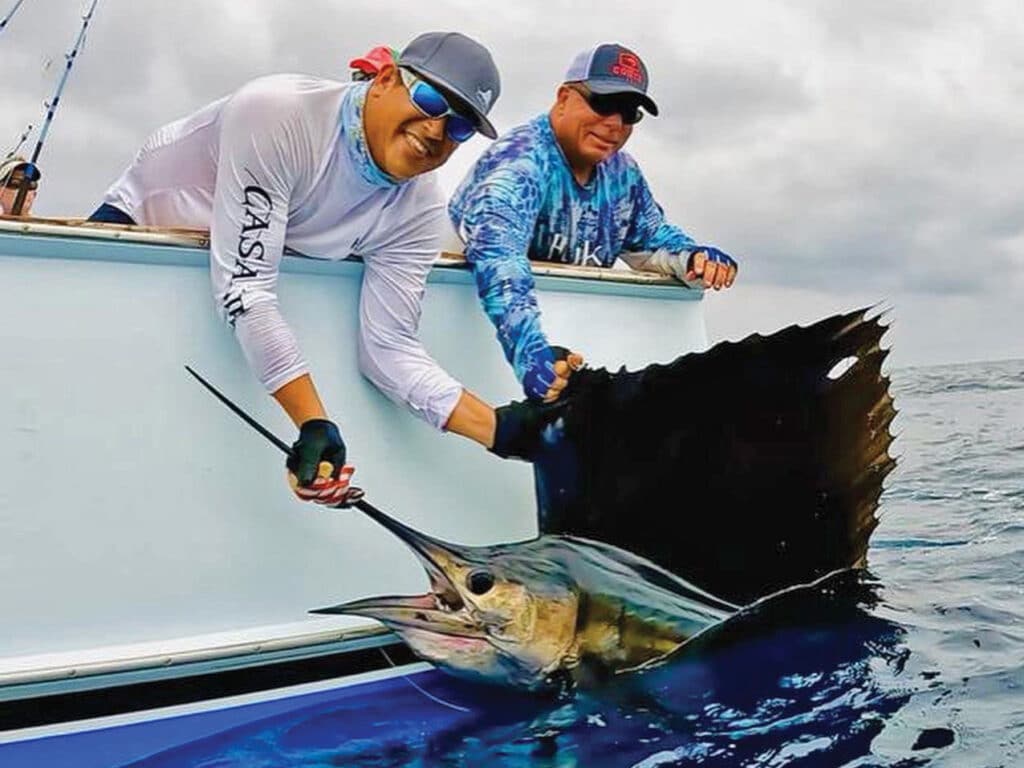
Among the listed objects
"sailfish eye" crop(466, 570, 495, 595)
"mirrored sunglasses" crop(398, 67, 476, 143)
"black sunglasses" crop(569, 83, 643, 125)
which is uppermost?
"black sunglasses" crop(569, 83, 643, 125)

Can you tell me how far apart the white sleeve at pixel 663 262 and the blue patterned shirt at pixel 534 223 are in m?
0.03

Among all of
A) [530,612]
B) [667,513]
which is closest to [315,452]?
[530,612]

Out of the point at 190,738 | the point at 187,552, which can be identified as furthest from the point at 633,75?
the point at 190,738

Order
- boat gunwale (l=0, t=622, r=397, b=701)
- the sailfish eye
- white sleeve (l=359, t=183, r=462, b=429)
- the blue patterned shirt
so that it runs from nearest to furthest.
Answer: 1. boat gunwale (l=0, t=622, r=397, b=701)
2. the sailfish eye
3. white sleeve (l=359, t=183, r=462, b=429)
4. the blue patterned shirt

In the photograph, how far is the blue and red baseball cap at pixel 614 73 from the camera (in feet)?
11.3

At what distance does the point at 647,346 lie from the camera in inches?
147

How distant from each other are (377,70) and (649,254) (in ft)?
4.59

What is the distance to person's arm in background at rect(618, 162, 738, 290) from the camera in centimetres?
379

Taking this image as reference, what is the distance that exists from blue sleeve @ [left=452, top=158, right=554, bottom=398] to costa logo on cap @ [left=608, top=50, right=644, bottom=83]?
350mm

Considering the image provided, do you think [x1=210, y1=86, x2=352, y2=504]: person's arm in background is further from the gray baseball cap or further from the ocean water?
the ocean water

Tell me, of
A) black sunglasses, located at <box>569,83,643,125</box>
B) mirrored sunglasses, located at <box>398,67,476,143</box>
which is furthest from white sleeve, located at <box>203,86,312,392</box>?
black sunglasses, located at <box>569,83,643,125</box>

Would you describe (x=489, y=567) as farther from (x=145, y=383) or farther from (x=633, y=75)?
(x=633, y=75)

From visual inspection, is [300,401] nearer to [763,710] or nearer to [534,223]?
[534,223]

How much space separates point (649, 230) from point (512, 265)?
3.05 feet
